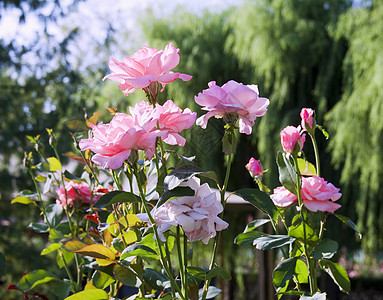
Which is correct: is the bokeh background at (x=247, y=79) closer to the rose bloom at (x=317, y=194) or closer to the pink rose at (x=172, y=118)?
the rose bloom at (x=317, y=194)

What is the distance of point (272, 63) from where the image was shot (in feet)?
12.4

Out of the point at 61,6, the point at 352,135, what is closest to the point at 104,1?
the point at 61,6

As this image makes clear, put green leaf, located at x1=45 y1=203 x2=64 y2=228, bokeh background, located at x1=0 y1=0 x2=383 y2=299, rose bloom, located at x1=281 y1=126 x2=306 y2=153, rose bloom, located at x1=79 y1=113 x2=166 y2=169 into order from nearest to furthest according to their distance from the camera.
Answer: rose bloom, located at x1=79 y1=113 x2=166 y2=169, rose bloom, located at x1=281 y1=126 x2=306 y2=153, green leaf, located at x1=45 y1=203 x2=64 y2=228, bokeh background, located at x1=0 y1=0 x2=383 y2=299

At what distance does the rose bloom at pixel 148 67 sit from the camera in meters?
0.44

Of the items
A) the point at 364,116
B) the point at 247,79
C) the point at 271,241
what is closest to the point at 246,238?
the point at 271,241

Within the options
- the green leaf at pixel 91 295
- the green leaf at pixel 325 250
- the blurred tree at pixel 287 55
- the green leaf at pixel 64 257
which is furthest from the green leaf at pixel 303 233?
the blurred tree at pixel 287 55

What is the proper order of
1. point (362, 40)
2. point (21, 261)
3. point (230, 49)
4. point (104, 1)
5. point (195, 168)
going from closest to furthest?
point (195, 168)
point (362, 40)
point (21, 261)
point (230, 49)
point (104, 1)

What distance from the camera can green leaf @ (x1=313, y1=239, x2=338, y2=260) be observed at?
19.7 inches

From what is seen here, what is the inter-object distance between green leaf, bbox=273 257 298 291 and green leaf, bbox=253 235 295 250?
1.0 inches

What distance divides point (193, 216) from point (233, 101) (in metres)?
A: 0.11

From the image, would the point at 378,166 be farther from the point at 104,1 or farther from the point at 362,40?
the point at 104,1

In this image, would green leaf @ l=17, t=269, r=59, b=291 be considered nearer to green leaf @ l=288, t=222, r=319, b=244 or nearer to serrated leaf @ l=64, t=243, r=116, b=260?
serrated leaf @ l=64, t=243, r=116, b=260

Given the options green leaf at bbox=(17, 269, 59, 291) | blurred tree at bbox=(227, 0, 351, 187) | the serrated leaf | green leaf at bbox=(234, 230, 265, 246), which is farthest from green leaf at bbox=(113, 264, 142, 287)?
blurred tree at bbox=(227, 0, 351, 187)

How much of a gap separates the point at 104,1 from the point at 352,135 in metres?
3.37
